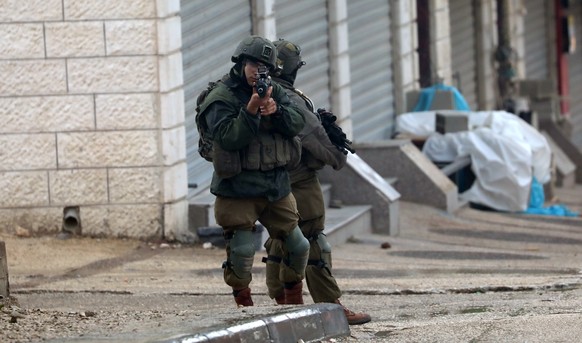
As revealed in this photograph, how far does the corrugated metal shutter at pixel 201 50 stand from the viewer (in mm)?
13305

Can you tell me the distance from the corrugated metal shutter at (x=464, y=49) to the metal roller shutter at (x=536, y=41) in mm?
3496

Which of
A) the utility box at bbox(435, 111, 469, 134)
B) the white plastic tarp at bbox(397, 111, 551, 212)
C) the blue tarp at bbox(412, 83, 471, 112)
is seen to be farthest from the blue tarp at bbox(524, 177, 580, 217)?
the blue tarp at bbox(412, 83, 471, 112)

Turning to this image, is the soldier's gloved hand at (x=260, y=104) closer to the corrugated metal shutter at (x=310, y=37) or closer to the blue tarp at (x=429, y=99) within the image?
the corrugated metal shutter at (x=310, y=37)

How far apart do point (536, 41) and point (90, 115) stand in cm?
1616

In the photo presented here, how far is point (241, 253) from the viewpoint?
8156 mm

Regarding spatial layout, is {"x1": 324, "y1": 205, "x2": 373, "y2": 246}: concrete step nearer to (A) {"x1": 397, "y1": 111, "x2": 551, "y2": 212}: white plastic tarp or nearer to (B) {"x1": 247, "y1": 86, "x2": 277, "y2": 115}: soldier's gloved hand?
(A) {"x1": 397, "y1": 111, "x2": 551, "y2": 212}: white plastic tarp

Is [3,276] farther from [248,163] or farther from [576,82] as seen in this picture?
[576,82]

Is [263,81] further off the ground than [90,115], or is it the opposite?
[263,81]

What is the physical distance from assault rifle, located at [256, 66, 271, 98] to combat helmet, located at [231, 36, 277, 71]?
0.17ft

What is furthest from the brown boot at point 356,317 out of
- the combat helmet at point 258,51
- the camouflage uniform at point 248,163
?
the combat helmet at point 258,51

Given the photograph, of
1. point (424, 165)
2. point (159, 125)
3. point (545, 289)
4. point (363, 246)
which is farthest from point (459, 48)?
point (545, 289)

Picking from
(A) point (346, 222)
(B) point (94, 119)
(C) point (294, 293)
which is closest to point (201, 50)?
(B) point (94, 119)

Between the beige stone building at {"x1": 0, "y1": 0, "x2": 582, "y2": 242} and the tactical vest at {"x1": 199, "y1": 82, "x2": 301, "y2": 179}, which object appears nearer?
the tactical vest at {"x1": 199, "y1": 82, "x2": 301, "y2": 179}

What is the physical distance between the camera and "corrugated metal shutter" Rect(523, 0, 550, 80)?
87.4ft
